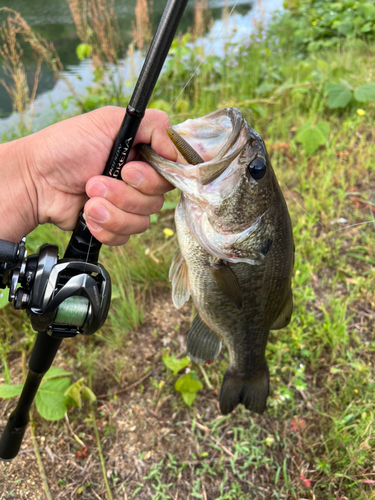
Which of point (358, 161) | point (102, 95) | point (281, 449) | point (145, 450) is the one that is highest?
point (102, 95)

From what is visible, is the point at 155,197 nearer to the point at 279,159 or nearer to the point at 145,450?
the point at 145,450

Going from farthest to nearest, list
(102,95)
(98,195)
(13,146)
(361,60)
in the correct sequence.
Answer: (361,60), (102,95), (13,146), (98,195)

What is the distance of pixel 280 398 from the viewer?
82.7 inches

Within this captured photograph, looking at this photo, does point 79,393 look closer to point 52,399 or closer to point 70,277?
point 52,399

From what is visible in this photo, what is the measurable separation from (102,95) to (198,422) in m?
4.14

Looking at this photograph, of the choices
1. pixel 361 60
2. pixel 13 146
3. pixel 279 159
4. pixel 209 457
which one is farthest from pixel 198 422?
pixel 361 60

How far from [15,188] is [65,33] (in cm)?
972

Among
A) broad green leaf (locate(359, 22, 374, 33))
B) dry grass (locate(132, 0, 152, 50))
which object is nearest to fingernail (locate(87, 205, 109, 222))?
dry grass (locate(132, 0, 152, 50))

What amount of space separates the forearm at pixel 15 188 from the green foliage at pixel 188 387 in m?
1.20

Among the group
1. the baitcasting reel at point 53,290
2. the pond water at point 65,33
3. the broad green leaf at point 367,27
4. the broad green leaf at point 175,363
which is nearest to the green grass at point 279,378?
the broad green leaf at point 175,363

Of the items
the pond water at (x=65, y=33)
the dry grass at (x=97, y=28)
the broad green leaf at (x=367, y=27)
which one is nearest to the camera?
the dry grass at (x=97, y=28)

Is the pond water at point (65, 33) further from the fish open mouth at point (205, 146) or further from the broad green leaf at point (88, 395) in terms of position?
the broad green leaf at point (88, 395)

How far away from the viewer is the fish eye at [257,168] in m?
1.30

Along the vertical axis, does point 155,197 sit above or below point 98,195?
below
